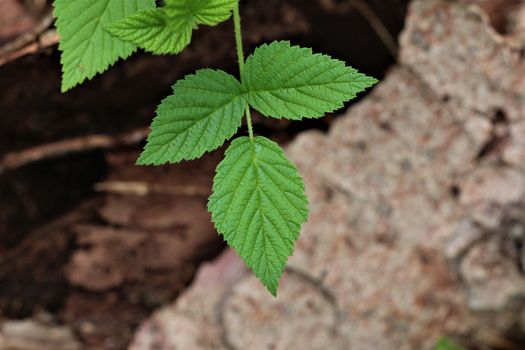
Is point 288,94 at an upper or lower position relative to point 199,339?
upper

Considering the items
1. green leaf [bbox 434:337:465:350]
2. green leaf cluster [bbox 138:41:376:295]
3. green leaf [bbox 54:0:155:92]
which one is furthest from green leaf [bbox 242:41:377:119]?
green leaf [bbox 434:337:465:350]

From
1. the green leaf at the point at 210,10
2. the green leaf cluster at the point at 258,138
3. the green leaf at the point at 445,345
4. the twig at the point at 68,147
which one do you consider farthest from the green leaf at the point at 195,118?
the green leaf at the point at 445,345

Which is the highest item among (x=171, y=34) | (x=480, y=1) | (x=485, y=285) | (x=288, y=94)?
(x=171, y=34)

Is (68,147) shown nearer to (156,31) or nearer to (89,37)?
(89,37)

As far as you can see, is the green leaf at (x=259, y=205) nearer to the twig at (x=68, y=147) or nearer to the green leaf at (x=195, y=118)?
the green leaf at (x=195, y=118)

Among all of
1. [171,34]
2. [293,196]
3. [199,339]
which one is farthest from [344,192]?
[171,34]

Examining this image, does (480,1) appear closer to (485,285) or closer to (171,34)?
(485,285)
